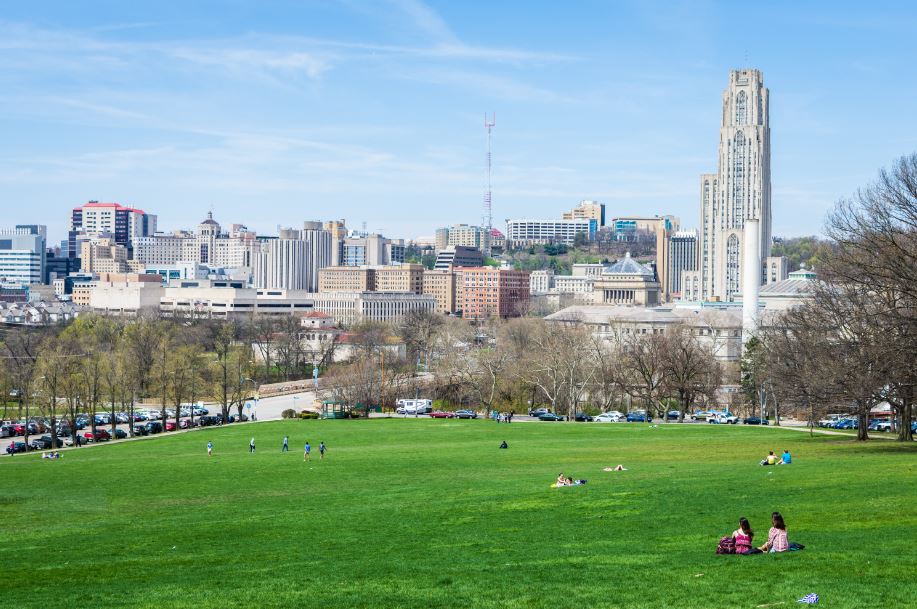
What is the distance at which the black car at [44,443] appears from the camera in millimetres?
69206

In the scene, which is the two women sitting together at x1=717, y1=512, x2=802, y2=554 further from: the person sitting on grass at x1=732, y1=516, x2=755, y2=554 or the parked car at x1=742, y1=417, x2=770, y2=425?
the parked car at x1=742, y1=417, x2=770, y2=425

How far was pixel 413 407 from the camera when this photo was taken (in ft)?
310

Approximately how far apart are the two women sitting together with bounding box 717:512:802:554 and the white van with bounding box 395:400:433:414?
69.5 meters

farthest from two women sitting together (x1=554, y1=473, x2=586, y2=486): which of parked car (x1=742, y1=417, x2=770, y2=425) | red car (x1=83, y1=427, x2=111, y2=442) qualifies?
red car (x1=83, y1=427, x2=111, y2=442)

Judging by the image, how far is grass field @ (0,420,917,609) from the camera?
20891 millimetres

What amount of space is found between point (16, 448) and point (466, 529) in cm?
4355

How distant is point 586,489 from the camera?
34781 mm

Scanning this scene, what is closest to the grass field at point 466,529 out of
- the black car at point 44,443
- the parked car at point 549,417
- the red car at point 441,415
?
the black car at point 44,443

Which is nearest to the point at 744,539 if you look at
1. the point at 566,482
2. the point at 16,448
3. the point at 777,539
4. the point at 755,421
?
the point at 777,539

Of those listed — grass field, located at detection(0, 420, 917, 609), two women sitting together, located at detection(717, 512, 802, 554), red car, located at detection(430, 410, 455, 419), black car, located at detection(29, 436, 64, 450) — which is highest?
two women sitting together, located at detection(717, 512, 802, 554)

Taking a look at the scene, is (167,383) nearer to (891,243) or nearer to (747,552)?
(891,243)

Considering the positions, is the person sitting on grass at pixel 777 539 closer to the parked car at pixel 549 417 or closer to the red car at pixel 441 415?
the parked car at pixel 549 417

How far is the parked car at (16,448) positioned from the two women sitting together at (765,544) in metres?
49.3

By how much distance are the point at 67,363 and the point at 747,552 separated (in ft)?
229
